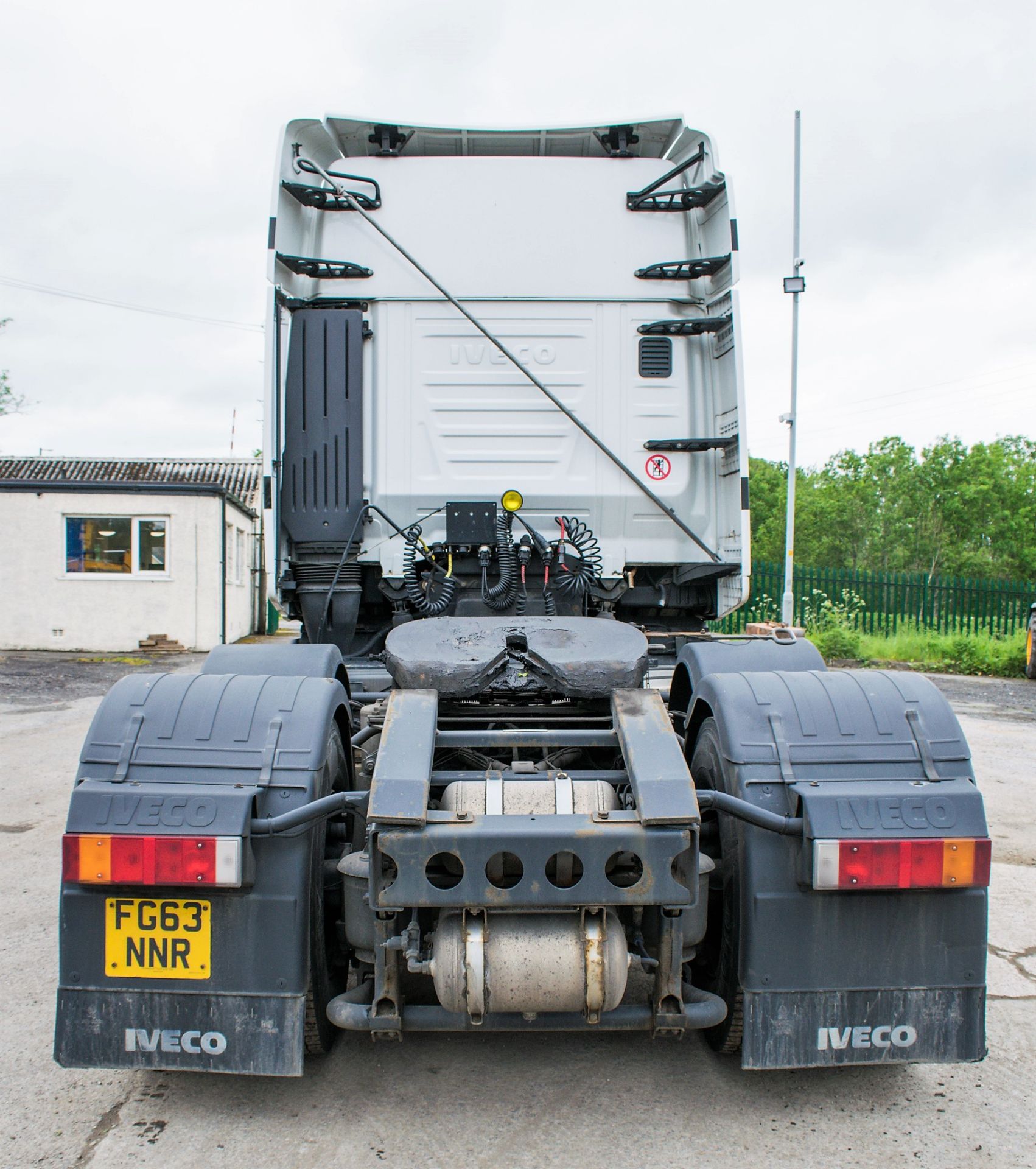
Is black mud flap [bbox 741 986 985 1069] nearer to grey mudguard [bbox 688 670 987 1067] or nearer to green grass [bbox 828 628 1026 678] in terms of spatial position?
grey mudguard [bbox 688 670 987 1067]

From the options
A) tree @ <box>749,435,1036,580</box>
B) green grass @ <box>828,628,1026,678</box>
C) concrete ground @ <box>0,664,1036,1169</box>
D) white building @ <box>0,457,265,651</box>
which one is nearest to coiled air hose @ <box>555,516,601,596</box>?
concrete ground @ <box>0,664,1036,1169</box>

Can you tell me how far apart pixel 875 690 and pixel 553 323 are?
8.58 feet

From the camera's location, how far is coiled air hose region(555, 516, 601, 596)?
4.44 metres

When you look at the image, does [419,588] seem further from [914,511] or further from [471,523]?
[914,511]

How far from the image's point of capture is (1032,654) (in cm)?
1493

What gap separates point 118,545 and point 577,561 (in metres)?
15.8

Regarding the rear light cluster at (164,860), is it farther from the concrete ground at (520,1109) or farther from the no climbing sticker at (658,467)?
the no climbing sticker at (658,467)

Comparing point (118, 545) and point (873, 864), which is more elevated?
point (118, 545)

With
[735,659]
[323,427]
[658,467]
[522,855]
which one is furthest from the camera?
[658,467]

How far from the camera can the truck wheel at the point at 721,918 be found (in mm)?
2500

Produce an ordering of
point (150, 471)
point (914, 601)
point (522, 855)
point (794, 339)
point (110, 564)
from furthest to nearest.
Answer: point (150, 471)
point (110, 564)
point (914, 601)
point (794, 339)
point (522, 855)

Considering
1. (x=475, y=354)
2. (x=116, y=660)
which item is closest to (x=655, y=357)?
(x=475, y=354)

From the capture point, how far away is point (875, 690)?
2.71m

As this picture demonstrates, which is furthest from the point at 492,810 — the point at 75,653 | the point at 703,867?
the point at 75,653
